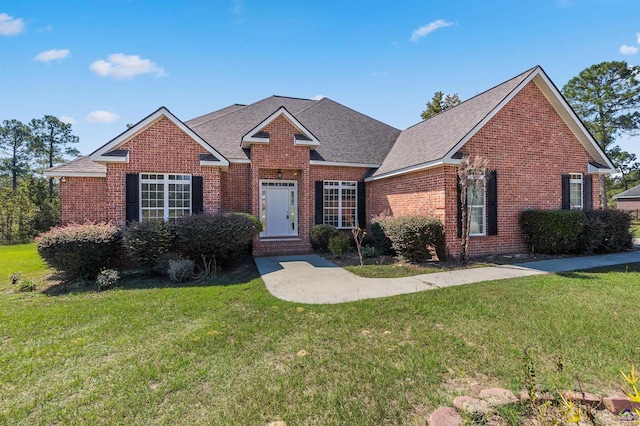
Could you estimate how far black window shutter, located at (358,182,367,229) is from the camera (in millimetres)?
13922

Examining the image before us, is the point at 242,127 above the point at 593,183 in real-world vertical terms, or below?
above

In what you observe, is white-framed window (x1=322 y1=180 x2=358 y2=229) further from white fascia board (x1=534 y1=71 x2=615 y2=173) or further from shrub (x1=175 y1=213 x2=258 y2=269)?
white fascia board (x1=534 y1=71 x2=615 y2=173)

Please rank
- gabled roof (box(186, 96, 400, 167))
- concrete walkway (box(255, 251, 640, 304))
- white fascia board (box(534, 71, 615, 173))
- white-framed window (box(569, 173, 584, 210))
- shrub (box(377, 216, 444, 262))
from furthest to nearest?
gabled roof (box(186, 96, 400, 167)), white-framed window (box(569, 173, 584, 210)), white fascia board (box(534, 71, 615, 173)), shrub (box(377, 216, 444, 262)), concrete walkway (box(255, 251, 640, 304))

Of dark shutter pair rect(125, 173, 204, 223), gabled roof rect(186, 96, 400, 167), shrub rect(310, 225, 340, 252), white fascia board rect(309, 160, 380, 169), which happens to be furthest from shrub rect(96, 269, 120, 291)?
white fascia board rect(309, 160, 380, 169)

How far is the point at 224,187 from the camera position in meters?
11.9

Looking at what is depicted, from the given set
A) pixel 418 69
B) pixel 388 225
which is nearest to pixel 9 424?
pixel 388 225

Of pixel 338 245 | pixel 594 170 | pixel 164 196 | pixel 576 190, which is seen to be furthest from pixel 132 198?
pixel 594 170

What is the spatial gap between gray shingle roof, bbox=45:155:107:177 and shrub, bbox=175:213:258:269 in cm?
449

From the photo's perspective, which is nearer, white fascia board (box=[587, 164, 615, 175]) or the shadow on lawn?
the shadow on lawn

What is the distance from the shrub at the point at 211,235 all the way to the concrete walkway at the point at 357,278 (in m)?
1.16

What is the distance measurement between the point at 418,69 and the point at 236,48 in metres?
7.36

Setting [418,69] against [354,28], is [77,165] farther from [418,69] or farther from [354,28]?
[418,69]

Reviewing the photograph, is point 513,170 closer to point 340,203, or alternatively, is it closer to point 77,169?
point 340,203

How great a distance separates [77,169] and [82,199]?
3.52 feet
